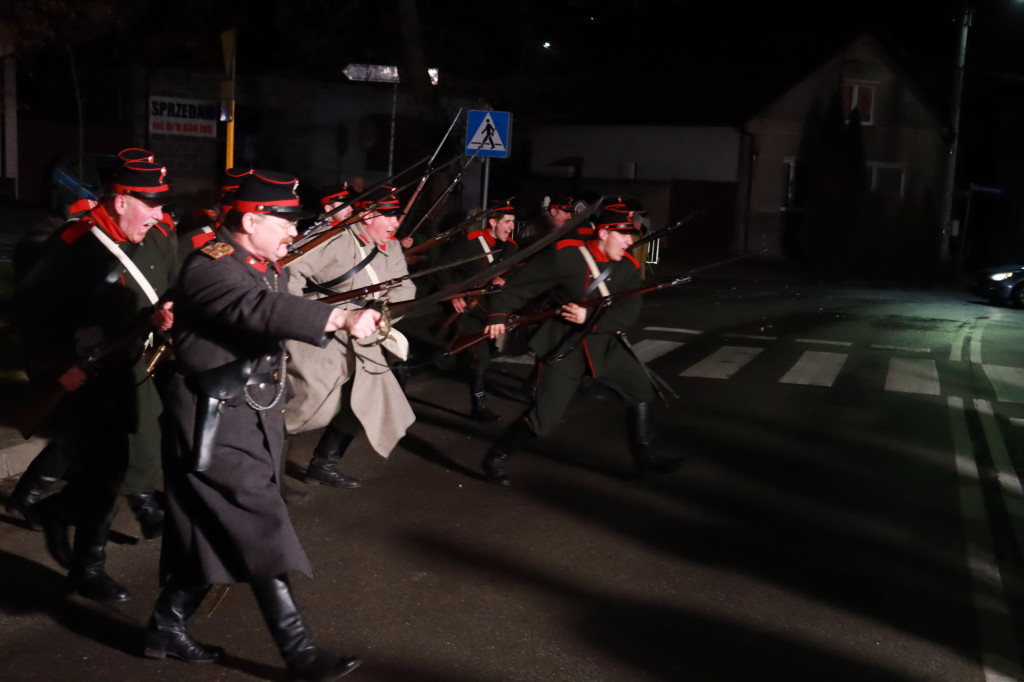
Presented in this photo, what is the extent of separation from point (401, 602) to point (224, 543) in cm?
119

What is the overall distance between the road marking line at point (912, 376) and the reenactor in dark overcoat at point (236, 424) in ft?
27.7

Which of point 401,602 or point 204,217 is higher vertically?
point 204,217

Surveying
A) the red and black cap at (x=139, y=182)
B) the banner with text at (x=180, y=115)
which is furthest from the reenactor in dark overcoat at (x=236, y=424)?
the banner with text at (x=180, y=115)

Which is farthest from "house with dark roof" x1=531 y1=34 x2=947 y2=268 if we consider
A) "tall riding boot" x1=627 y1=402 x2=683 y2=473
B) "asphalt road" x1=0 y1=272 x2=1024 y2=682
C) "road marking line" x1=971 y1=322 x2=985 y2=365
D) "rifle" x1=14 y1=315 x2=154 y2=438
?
"rifle" x1=14 y1=315 x2=154 y2=438

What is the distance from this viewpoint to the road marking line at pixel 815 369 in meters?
11.5

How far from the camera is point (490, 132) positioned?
13.2 m

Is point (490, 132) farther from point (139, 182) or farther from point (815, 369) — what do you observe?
point (139, 182)

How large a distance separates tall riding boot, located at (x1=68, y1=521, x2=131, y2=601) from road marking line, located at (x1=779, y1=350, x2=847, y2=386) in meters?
7.96

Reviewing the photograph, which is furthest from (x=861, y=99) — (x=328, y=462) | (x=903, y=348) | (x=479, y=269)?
(x=328, y=462)

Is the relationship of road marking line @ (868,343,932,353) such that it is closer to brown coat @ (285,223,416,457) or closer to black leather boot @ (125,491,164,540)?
brown coat @ (285,223,416,457)

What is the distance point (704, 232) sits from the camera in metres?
34.6

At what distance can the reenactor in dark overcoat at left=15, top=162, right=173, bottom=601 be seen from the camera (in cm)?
466

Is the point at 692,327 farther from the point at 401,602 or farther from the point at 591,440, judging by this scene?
the point at 401,602

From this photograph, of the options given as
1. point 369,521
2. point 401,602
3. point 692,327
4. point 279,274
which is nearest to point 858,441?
point 369,521
